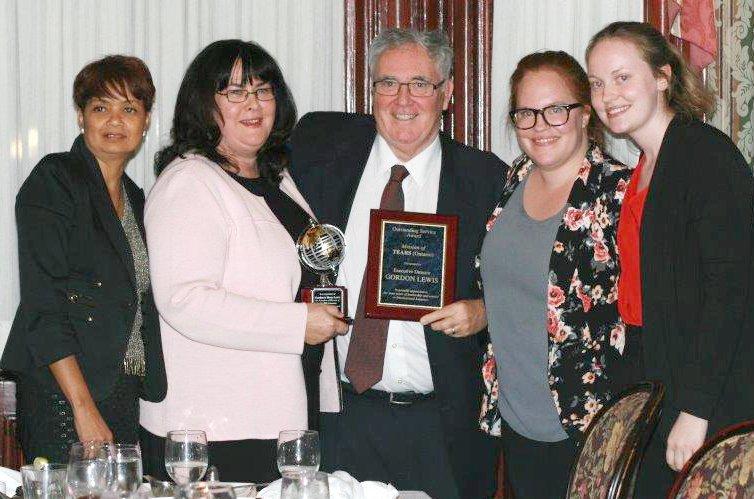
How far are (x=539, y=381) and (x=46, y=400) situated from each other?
1586 mm

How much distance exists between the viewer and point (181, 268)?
2920 millimetres

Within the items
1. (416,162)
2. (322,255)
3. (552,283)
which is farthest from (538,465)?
(416,162)

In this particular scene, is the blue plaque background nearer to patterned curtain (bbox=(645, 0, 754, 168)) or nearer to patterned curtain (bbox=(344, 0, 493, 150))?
patterned curtain (bbox=(344, 0, 493, 150))

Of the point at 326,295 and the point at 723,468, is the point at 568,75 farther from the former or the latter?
the point at 723,468

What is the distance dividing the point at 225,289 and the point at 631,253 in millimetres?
1234

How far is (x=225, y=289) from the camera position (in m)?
2.99

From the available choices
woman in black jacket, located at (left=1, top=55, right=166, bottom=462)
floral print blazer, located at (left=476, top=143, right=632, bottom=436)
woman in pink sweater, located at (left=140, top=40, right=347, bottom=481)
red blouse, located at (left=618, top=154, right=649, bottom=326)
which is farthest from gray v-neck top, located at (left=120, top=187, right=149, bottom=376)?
red blouse, located at (left=618, top=154, right=649, bottom=326)

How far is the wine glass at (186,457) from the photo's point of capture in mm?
2199

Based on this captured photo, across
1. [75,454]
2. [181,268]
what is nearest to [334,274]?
[181,268]

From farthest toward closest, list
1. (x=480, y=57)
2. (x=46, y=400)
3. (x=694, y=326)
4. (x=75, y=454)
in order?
1. (x=480, y=57)
2. (x=46, y=400)
3. (x=694, y=326)
4. (x=75, y=454)

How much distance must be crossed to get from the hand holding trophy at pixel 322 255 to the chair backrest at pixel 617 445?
0.90m

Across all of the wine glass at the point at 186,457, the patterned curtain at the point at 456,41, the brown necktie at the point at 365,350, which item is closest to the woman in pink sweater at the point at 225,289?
the brown necktie at the point at 365,350

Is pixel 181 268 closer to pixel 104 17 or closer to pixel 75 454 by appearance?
pixel 75 454

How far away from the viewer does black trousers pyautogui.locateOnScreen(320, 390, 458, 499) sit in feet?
11.4
